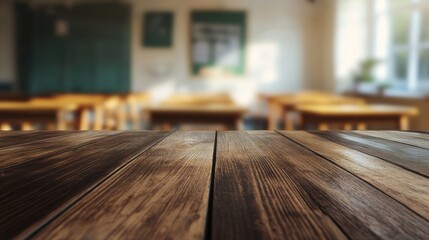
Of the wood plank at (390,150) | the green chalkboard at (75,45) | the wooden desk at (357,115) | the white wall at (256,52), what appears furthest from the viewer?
the white wall at (256,52)

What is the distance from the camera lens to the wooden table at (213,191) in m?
0.37

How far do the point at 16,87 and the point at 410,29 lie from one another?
21.9 ft

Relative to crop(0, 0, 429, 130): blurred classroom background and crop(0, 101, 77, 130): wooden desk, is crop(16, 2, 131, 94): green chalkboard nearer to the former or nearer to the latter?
crop(0, 0, 429, 130): blurred classroom background

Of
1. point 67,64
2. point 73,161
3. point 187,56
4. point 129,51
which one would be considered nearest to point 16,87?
point 67,64

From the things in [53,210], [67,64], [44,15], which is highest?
[44,15]

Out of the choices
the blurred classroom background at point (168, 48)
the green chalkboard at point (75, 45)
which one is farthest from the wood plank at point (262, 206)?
the green chalkboard at point (75, 45)

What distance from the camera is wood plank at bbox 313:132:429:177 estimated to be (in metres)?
0.69

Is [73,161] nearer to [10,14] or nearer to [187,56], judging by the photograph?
[187,56]

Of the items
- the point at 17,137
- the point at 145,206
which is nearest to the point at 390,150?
the point at 145,206

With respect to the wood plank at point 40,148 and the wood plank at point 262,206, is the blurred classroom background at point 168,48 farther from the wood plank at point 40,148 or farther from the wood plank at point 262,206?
the wood plank at point 262,206

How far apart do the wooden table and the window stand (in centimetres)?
432

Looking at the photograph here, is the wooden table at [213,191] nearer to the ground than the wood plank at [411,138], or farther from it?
nearer to the ground

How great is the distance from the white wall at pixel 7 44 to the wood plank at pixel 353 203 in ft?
25.2

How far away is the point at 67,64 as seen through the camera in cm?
707
